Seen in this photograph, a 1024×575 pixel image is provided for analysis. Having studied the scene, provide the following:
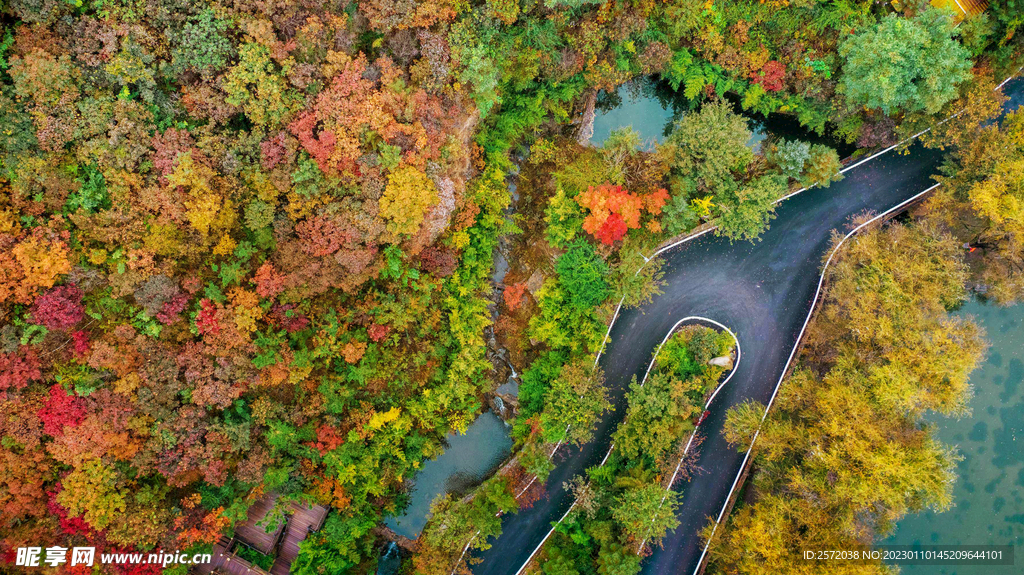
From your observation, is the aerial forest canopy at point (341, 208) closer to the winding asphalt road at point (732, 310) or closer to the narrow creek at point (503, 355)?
the narrow creek at point (503, 355)

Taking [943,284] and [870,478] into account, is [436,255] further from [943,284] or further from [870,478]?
[943,284]

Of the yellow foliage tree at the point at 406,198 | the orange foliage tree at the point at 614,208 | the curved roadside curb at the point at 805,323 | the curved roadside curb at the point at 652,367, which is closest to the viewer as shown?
the yellow foliage tree at the point at 406,198

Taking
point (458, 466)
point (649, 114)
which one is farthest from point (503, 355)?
point (649, 114)

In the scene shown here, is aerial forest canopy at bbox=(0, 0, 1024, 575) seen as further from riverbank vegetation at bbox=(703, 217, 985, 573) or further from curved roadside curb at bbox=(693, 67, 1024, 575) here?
riverbank vegetation at bbox=(703, 217, 985, 573)

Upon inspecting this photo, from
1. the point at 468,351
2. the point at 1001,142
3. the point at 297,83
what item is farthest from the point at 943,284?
the point at 297,83

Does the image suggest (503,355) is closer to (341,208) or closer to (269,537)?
(341,208)

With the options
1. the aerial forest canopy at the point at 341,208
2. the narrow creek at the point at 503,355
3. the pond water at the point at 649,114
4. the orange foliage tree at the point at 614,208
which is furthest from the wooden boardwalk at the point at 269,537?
the pond water at the point at 649,114
